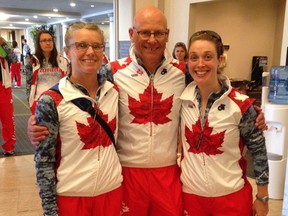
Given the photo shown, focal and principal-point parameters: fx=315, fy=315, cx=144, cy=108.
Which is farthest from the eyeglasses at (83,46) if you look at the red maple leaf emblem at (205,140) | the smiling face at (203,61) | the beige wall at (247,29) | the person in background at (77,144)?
the beige wall at (247,29)

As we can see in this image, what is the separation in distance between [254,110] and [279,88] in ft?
7.10

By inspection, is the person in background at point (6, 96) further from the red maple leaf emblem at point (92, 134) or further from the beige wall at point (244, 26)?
the red maple leaf emblem at point (92, 134)

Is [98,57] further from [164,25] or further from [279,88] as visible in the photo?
[279,88]

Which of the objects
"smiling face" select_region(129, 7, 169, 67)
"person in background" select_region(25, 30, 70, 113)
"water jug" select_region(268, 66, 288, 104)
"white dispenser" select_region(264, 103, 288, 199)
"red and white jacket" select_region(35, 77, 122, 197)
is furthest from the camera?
A: "person in background" select_region(25, 30, 70, 113)

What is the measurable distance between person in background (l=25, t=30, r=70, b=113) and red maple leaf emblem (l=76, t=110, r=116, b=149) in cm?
212

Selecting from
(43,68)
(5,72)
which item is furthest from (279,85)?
(5,72)

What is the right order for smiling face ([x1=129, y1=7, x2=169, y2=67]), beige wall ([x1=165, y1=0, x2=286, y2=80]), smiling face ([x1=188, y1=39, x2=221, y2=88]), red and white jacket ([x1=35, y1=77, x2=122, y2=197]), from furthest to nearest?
beige wall ([x1=165, y1=0, x2=286, y2=80]) < smiling face ([x1=129, y1=7, x2=169, y2=67]) < smiling face ([x1=188, y1=39, x2=221, y2=88]) < red and white jacket ([x1=35, y1=77, x2=122, y2=197])

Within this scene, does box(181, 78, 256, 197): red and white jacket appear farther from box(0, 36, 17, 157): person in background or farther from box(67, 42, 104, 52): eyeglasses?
box(0, 36, 17, 157): person in background

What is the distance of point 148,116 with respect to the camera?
63.9 inches

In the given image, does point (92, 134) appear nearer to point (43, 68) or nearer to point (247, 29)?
point (43, 68)

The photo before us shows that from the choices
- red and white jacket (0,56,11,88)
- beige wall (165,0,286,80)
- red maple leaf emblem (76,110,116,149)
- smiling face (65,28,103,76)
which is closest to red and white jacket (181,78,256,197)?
red maple leaf emblem (76,110,116,149)

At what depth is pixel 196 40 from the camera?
4.93ft

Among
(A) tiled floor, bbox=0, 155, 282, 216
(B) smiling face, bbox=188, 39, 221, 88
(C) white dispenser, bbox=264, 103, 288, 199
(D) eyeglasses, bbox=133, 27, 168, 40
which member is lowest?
(A) tiled floor, bbox=0, 155, 282, 216

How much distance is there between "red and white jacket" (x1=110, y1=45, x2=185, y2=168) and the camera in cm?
162
